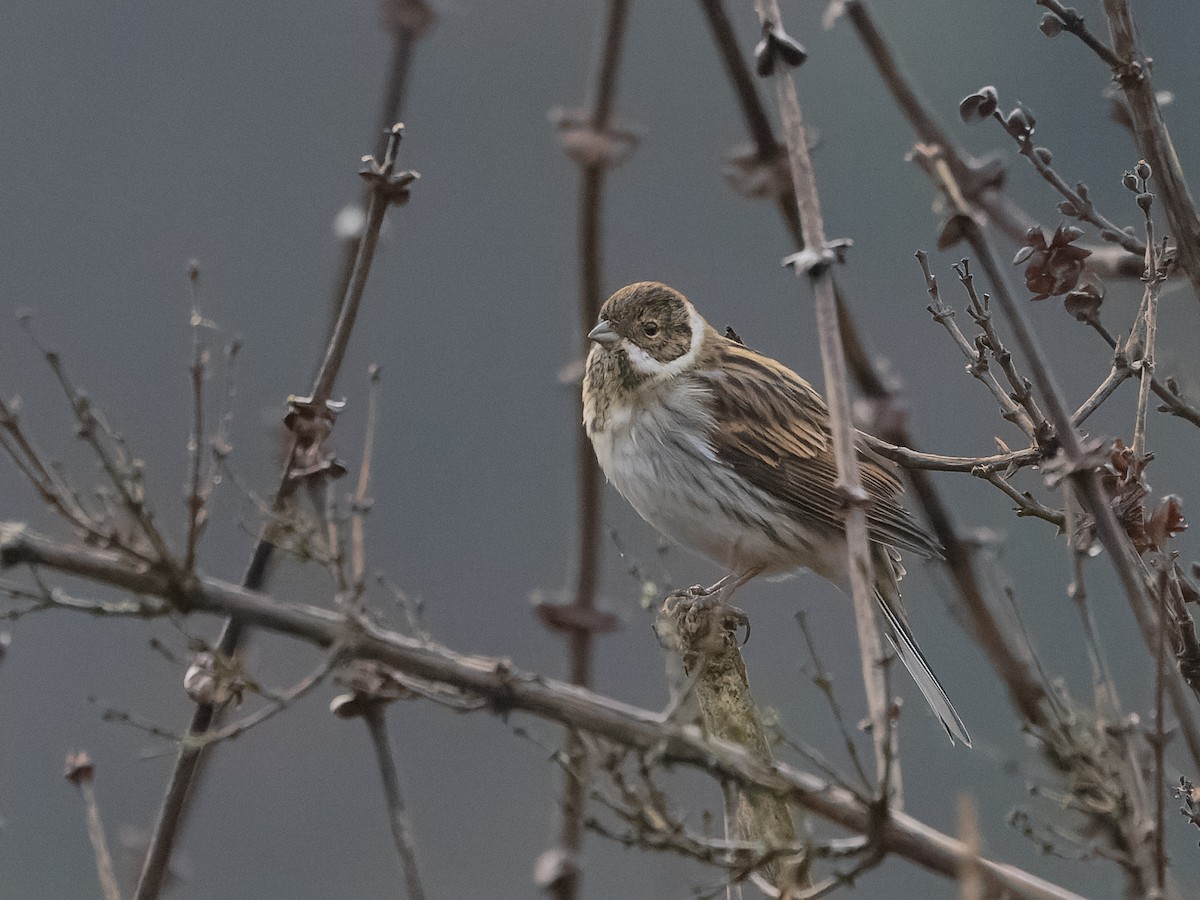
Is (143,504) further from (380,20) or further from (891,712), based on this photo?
(380,20)

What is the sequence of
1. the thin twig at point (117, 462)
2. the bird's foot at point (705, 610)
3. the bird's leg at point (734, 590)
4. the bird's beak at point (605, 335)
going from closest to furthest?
the thin twig at point (117, 462) < the bird's foot at point (705, 610) < the bird's leg at point (734, 590) < the bird's beak at point (605, 335)

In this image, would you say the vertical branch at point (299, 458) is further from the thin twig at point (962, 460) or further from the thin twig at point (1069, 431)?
the thin twig at point (1069, 431)

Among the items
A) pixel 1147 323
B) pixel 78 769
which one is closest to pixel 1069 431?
pixel 1147 323

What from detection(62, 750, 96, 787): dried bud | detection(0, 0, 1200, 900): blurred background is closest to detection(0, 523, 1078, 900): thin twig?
detection(62, 750, 96, 787): dried bud

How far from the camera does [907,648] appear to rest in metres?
4.63

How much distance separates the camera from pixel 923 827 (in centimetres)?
199

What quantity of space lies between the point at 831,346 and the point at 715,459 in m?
2.59

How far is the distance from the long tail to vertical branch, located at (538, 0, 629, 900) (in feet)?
4.75

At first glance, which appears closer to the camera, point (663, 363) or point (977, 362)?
point (977, 362)

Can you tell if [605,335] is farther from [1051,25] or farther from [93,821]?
[93,821]

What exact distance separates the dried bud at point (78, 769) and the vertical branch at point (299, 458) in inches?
6.5

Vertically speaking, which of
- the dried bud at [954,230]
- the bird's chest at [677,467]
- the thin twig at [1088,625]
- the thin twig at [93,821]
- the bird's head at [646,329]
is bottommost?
the thin twig at [93,821]

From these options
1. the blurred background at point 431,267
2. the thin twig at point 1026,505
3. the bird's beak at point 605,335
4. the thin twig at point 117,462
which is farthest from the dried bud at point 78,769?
the blurred background at point 431,267

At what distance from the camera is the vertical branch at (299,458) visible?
7.97 ft
